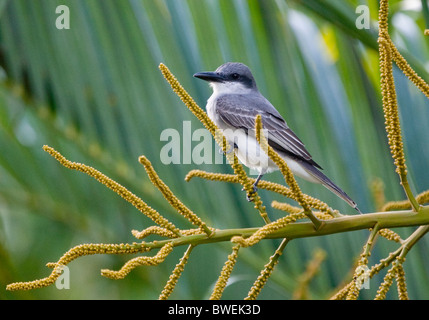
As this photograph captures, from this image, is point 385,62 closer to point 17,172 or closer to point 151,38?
point 151,38

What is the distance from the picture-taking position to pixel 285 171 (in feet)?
2.58

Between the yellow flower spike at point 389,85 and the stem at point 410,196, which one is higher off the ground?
the yellow flower spike at point 389,85

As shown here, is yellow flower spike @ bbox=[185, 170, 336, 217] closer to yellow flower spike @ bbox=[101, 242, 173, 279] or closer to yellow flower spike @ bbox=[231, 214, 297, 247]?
yellow flower spike @ bbox=[231, 214, 297, 247]

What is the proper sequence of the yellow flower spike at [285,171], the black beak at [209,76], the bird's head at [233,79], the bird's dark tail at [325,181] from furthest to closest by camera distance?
the bird's head at [233,79]
the black beak at [209,76]
the bird's dark tail at [325,181]
the yellow flower spike at [285,171]

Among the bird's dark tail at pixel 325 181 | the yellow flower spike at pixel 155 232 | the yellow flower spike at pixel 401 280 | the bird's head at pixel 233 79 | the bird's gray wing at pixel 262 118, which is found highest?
the bird's head at pixel 233 79

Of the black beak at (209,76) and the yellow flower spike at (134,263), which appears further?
the black beak at (209,76)

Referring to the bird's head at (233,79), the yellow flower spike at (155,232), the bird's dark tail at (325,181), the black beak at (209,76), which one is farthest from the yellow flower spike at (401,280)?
the bird's head at (233,79)

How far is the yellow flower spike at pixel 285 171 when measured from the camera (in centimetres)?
73

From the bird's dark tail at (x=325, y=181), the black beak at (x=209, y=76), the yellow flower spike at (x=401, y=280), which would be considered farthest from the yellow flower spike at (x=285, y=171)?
the black beak at (x=209, y=76)

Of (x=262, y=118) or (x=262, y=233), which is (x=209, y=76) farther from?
(x=262, y=233)

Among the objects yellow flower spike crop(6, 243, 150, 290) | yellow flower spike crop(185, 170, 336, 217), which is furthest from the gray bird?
yellow flower spike crop(6, 243, 150, 290)

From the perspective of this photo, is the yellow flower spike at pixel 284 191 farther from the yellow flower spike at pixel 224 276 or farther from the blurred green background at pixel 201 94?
the blurred green background at pixel 201 94

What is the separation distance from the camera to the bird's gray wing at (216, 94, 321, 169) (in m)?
1.79

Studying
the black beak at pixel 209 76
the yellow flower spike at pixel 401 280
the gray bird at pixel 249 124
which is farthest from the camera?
the gray bird at pixel 249 124
